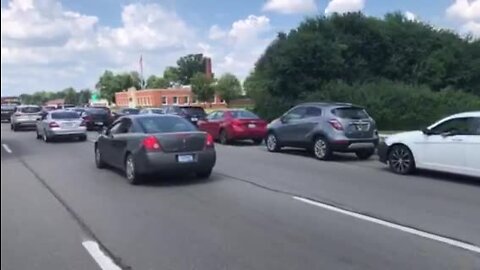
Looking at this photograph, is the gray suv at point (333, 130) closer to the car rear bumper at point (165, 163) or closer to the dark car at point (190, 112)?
the car rear bumper at point (165, 163)

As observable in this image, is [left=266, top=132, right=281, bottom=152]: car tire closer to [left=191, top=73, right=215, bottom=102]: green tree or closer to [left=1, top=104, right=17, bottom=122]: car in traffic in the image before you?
[left=1, top=104, right=17, bottom=122]: car in traffic

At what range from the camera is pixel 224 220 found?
8016mm

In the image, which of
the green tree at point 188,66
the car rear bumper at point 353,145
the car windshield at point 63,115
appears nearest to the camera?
the car rear bumper at point 353,145

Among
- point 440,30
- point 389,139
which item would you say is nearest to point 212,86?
point 440,30

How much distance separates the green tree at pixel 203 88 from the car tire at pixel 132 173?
8479cm

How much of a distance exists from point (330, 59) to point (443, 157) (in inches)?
1042

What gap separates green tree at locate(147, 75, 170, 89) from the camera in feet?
448

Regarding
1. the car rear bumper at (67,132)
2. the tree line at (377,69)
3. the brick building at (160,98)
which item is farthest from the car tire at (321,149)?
the brick building at (160,98)

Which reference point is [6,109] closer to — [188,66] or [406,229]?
[406,229]

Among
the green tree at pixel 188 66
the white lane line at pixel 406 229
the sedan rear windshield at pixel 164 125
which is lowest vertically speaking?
the white lane line at pixel 406 229

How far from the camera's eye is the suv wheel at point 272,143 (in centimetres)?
1877

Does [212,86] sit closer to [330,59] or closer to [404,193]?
[330,59]

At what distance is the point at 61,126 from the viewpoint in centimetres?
2555

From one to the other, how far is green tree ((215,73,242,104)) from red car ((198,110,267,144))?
7095 cm
